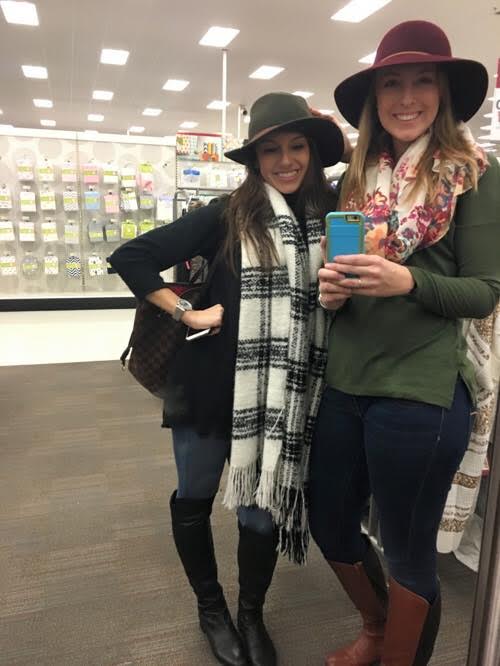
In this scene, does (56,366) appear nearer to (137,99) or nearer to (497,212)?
(497,212)

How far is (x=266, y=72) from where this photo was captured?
855 cm

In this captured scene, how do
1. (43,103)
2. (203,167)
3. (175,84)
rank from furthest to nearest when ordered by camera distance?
1. (43,103)
2. (175,84)
3. (203,167)

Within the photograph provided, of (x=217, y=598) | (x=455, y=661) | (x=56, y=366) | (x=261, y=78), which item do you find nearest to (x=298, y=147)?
(x=217, y=598)

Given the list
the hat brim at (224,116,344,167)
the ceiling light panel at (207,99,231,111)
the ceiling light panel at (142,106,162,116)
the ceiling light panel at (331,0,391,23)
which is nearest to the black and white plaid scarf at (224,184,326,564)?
the hat brim at (224,116,344,167)

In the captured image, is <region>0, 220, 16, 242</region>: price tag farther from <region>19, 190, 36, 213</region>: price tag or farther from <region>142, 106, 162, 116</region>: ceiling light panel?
<region>142, 106, 162, 116</region>: ceiling light panel

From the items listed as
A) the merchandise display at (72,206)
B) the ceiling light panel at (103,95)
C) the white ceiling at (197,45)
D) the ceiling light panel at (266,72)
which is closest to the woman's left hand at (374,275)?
the merchandise display at (72,206)

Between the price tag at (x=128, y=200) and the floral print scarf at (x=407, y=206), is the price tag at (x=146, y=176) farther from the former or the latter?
the floral print scarf at (x=407, y=206)

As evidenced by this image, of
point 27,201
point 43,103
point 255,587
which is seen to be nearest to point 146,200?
point 27,201

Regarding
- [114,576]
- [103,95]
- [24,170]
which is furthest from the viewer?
[103,95]

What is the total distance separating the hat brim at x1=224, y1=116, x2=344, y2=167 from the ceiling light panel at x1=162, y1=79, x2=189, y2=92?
8.97 metres

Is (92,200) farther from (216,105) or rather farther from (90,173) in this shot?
(216,105)

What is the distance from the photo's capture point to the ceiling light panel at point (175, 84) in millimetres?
9254

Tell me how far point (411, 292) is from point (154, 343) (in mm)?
681

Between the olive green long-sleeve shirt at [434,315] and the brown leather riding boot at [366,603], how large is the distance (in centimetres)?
54
